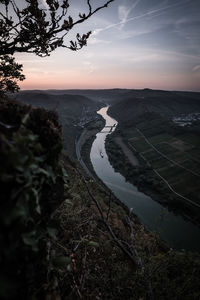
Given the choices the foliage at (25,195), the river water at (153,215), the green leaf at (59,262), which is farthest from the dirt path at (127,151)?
the foliage at (25,195)

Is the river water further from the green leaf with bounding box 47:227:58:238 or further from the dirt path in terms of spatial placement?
the green leaf with bounding box 47:227:58:238

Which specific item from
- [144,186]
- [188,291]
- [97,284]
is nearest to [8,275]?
[97,284]

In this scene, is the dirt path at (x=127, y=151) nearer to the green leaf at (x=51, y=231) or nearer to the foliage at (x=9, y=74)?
the foliage at (x=9, y=74)

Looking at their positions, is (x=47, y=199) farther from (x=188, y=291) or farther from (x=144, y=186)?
(x=144, y=186)

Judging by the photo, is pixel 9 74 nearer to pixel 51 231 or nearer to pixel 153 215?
pixel 51 231

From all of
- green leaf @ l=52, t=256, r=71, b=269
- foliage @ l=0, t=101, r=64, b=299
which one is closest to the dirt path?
green leaf @ l=52, t=256, r=71, b=269

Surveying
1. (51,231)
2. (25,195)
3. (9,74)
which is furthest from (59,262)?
(9,74)
